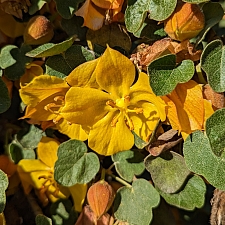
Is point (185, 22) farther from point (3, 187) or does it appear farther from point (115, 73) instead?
point (3, 187)

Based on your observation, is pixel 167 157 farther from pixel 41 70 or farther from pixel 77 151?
pixel 41 70

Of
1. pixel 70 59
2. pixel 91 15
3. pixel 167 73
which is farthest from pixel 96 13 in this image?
pixel 167 73

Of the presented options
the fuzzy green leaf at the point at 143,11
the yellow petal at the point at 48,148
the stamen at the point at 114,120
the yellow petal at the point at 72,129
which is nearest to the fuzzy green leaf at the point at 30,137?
the yellow petal at the point at 48,148

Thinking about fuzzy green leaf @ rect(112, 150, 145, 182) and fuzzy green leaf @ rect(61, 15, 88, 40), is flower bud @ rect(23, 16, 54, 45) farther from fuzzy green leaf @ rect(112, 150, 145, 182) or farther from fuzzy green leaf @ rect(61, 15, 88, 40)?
fuzzy green leaf @ rect(112, 150, 145, 182)

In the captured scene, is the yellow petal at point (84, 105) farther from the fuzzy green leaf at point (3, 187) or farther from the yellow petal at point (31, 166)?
the yellow petal at point (31, 166)

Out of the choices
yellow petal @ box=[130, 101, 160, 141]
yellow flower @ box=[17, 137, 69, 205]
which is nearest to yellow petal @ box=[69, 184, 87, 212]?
yellow flower @ box=[17, 137, 69, 205]

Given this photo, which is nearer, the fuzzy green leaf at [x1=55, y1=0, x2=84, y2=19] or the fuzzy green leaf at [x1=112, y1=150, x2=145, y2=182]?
the fuzzy green leaf at [x1=55, y1=0, x2=84, y2=19]

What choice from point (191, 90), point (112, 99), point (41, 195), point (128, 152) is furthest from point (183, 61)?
point (41, 195)
